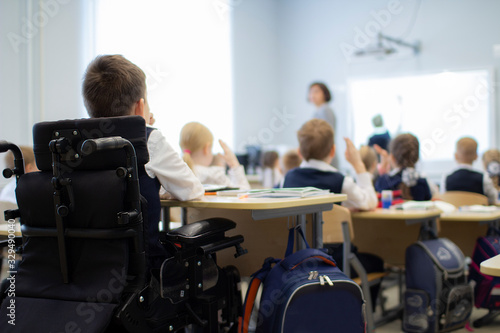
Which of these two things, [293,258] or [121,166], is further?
[293,258]

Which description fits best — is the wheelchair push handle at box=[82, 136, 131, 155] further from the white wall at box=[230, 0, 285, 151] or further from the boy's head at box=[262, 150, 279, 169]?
the white wall at box=[230, 0, 285, 151]

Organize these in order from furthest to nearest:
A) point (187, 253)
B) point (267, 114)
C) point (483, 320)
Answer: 1. point (267, 114)
2. point (483, 320)
3. point (187, 253)

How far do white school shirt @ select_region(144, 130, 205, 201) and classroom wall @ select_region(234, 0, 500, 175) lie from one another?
5.00 m

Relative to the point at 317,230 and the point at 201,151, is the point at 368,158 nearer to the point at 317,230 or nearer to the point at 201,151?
the point at 201,151

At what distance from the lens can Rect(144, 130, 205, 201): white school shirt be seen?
1.64 meters

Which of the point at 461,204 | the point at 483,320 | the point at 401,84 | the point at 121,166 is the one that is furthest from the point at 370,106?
the point at 121,166

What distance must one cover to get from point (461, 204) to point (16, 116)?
326 cm

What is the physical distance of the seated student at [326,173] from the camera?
2473 millimetres

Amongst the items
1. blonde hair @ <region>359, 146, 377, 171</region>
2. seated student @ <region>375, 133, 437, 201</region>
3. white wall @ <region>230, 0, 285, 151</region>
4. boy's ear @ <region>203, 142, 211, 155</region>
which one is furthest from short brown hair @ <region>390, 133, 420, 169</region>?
white wall @ <region>230, 0, 285, 151</region>

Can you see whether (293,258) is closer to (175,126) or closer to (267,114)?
(175,126)

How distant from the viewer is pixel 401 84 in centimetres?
629

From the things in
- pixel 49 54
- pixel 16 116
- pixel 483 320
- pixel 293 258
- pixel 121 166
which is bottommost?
pixel 483 320

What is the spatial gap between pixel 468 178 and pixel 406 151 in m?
0.72

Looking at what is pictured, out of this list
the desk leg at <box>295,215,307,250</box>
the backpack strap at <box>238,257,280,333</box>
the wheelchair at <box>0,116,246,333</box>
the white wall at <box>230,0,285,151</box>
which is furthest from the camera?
the white wall at <box>230,0,285,151</box>
